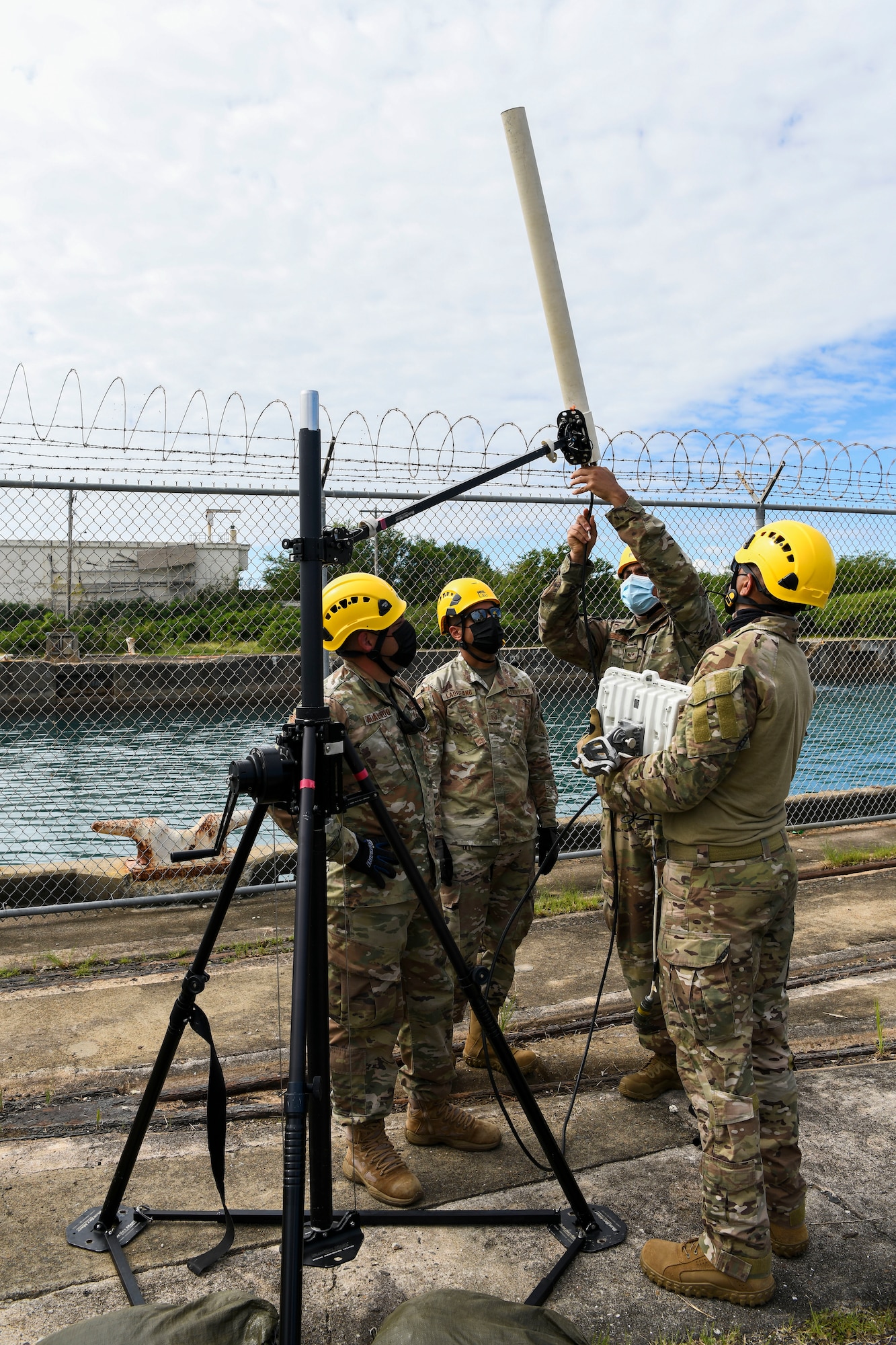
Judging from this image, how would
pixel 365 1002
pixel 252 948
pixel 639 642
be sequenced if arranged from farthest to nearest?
pixel 252 948 → pixel 639 642 → pixel 365 1002

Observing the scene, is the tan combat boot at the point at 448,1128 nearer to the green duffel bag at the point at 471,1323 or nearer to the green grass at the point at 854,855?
the green duffel bag at the point at 471,1323

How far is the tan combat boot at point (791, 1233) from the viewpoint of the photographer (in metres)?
2.75

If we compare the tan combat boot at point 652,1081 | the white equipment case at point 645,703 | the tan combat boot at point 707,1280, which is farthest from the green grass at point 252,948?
the tan combat boot at point 707,1280

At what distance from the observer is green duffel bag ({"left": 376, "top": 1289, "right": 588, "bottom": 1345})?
6.59 ft

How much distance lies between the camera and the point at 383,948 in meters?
3.20

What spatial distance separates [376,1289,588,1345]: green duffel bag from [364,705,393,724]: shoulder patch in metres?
1.75

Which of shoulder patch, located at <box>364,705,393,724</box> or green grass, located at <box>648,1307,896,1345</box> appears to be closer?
green grass, located at <box>648,1307,896,1345</box>

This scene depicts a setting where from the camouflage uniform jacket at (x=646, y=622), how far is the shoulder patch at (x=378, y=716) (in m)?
0.96

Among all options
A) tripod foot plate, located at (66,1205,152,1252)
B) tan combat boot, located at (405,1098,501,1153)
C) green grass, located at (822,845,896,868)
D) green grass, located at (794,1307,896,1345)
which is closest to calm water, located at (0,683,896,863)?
green grass, located at (822,845,896,868)

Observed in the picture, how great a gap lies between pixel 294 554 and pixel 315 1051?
1.31 m

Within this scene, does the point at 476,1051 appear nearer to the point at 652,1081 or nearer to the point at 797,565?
the point at 652,1081

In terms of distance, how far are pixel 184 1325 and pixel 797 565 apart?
98.6 inches

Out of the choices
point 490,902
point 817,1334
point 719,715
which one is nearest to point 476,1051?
point 490,902

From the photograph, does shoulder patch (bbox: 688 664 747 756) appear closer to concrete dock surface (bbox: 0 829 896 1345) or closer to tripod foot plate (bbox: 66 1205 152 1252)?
concrete dock surface (bbox: 0 829 896 1345)
